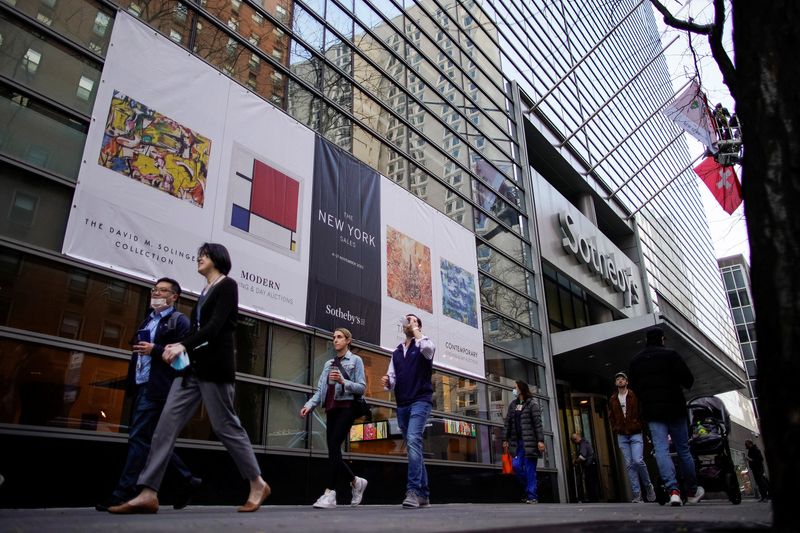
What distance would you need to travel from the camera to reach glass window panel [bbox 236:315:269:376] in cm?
796

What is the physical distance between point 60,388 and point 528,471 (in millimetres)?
6829

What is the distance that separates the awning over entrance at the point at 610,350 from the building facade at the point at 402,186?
94 millimetres

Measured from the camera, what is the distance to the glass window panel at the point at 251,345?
7.96m

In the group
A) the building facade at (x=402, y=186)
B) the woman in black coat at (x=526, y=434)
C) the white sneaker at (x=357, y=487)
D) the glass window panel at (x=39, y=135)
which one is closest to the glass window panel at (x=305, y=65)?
the building facade at (x=402, y=186)

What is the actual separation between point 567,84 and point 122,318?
2164cm

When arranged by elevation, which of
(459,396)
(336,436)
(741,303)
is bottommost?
(336,436)

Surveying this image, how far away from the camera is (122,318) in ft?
22.2

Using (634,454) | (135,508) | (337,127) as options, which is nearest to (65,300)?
(135,508)

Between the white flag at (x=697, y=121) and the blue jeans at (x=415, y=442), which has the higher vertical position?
the white flag at (x=697, y=121)

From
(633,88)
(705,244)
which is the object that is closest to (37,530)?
(633,88)

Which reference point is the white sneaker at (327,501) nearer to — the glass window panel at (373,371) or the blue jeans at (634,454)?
the glass window panel at (373,371)

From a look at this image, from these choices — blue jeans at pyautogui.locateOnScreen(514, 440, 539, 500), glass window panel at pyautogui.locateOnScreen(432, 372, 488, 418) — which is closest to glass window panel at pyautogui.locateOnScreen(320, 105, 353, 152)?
glass window panel at pyautogui.locateOnScreen(432, 372, 488, 418)

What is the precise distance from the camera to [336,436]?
6199mm

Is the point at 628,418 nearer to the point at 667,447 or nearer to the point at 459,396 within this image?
the point at 667,447
